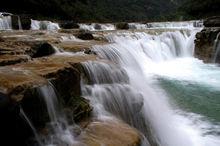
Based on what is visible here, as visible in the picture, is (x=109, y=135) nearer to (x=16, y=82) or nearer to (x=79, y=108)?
(x=79, y=108)

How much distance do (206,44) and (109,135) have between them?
630 inches

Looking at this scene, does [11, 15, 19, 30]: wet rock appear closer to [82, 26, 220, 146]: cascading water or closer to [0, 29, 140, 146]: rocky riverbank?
[82, 26, 220, 146]: cascading water

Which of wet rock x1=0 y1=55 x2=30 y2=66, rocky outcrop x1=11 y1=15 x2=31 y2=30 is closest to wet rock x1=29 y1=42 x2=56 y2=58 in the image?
wet rock x1=0 y1=55 x2=30 y2=66

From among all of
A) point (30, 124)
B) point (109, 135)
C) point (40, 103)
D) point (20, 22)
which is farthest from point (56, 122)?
point (20, 22)

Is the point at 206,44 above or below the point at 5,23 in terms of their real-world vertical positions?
below

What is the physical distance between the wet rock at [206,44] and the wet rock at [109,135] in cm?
1461

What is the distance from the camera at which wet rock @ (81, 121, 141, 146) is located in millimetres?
5594

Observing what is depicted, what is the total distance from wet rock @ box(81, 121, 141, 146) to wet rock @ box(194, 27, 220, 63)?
14608mm

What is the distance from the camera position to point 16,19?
24.3 meters

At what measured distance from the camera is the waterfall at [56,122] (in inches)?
226

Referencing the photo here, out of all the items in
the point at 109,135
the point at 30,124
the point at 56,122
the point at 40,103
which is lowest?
the point at 109,135

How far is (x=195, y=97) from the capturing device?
11.7 m

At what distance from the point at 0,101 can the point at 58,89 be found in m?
1.75

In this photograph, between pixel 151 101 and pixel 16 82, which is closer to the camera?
pixel 16 82
